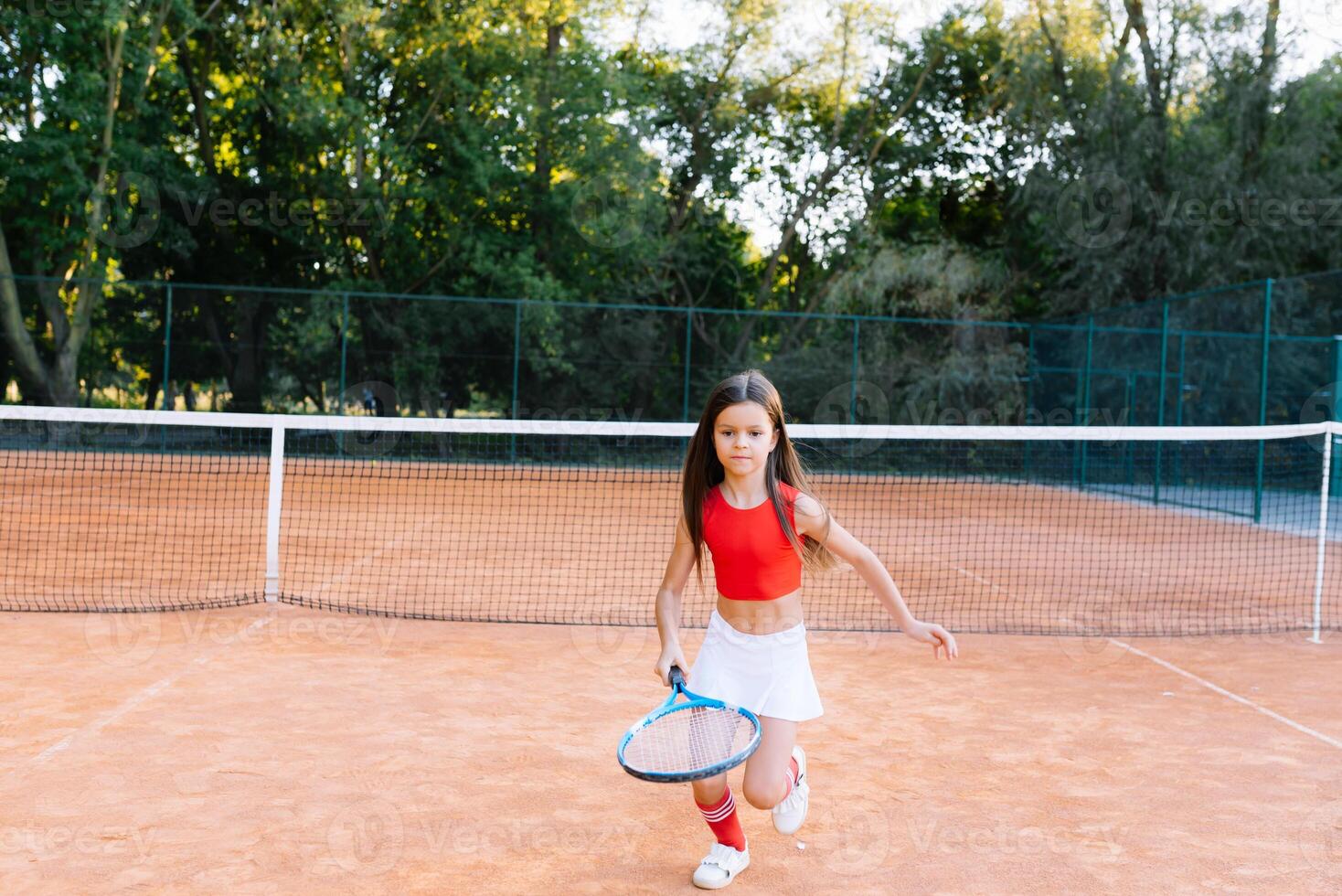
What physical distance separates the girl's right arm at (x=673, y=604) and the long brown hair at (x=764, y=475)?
0.11 feet

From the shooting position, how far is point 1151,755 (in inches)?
170

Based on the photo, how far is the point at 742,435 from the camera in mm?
3064

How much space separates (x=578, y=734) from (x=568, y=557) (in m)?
4.98

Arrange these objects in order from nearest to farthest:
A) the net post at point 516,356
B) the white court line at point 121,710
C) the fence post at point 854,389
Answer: the white court line at point 121,710 → the net post at point 516,356 → the fence post at point 854,389

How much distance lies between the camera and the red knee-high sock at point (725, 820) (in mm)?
3041

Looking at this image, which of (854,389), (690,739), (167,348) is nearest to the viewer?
(690,739)

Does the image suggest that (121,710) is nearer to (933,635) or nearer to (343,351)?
(933,635)

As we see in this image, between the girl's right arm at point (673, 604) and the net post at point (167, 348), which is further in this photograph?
the net post at point (167, 348)

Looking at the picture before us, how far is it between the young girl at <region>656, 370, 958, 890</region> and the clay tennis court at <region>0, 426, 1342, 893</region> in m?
0.28

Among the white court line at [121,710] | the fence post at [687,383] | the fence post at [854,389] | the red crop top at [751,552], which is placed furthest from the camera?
the fence post at [854,389]

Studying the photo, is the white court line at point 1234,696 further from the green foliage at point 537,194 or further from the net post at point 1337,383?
the green foliage at point 537,194

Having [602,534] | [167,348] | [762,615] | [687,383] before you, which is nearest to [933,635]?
[762,615]

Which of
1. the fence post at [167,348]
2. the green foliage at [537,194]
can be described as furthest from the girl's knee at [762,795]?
the fence post at [167,348]

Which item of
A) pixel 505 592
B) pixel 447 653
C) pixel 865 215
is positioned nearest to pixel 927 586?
pixel 505 592
